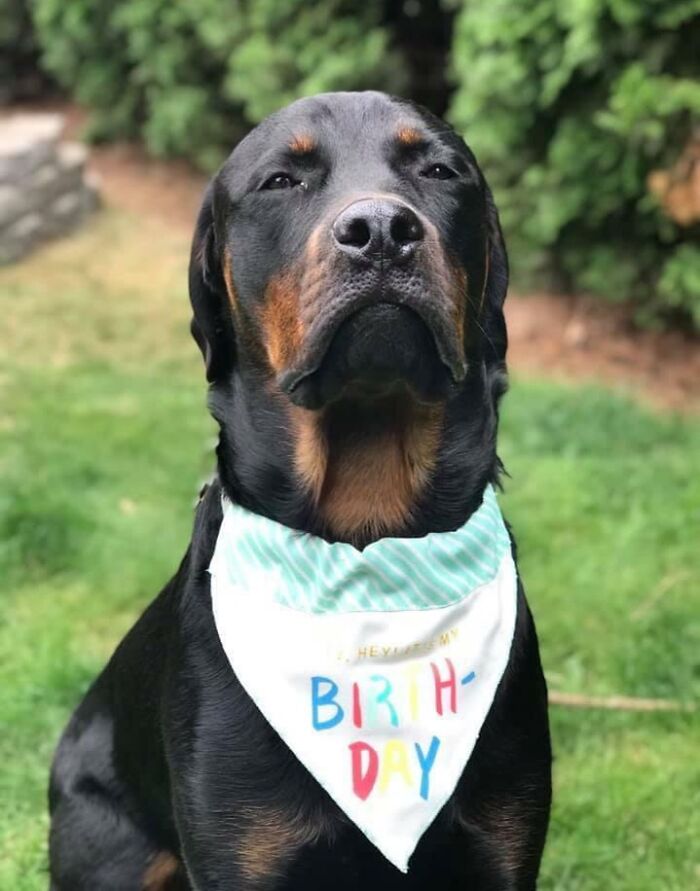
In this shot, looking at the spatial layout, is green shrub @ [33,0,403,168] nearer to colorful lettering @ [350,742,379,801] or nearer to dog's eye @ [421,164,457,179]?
dog's eye @ [421,164,457,179]

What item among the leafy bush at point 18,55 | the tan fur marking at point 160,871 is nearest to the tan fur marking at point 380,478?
the tan fur marking at point 160,871

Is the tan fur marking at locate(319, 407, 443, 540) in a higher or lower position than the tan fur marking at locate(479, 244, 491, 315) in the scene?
lower

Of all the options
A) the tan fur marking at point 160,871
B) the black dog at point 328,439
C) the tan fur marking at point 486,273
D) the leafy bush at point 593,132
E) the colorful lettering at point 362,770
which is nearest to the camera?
the black dog at point 328,439

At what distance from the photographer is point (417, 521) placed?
263 cm

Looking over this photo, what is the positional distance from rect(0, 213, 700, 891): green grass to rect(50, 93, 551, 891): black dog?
3.06 feet

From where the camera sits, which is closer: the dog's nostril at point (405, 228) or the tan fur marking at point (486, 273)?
the dog's nostril at point (405, 228)

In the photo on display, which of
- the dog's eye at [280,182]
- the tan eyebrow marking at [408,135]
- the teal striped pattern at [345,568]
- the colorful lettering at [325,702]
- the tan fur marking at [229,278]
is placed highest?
the tan eyebrow marking at [408,135]

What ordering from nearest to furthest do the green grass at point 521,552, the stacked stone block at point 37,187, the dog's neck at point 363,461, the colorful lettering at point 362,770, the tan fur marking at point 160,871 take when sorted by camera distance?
the colorful lettering at point 362,770
the dog's neck at point 363,461
the tan fur marking at point 160,871
the green grass at point 521,552
the stacked stone block at point 37,187

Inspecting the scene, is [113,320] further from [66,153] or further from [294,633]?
[294,633]

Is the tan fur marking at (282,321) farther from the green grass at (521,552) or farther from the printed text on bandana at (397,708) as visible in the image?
the green grass at (521,552)

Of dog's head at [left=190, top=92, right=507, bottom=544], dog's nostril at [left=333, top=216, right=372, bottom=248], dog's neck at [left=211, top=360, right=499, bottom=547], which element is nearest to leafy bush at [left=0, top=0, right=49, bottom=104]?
dog's head at [left=190, top=92, right=507, bottom=544]

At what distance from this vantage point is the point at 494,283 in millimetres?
2857

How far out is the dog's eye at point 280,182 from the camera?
2556 mm

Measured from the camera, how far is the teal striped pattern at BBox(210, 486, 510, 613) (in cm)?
254
